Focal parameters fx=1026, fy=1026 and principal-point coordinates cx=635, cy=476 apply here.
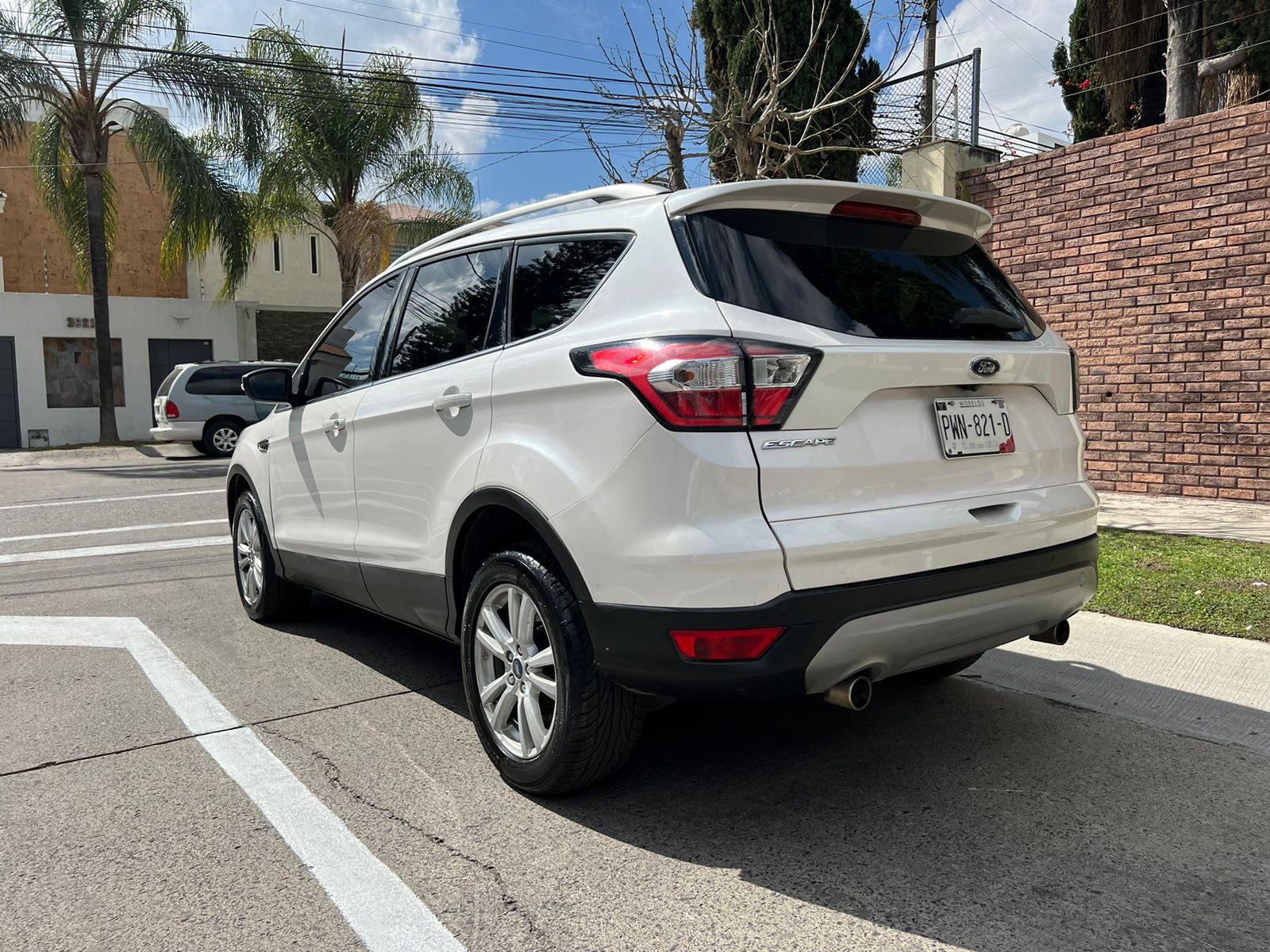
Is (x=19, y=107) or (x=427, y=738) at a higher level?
(x=19, y=107)

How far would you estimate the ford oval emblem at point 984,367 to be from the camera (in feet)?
10.3

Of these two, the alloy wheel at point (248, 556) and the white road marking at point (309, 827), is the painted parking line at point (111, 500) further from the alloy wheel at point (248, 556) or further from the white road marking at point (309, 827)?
the white road marking at point (309, 827)

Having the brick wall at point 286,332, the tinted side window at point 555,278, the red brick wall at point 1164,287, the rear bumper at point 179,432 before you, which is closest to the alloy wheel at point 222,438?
the rear bumper at point 179,432

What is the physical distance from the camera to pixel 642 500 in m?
2.79

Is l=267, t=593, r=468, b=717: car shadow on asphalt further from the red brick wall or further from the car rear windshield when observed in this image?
the red brick wall

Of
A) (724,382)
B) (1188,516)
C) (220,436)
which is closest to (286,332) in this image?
(220,436)

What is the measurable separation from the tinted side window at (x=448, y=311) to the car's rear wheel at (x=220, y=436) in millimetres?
15501

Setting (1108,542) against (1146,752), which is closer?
(1146,752)

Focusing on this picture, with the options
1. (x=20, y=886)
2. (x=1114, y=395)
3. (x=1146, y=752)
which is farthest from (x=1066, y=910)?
(x=1114, y=395)

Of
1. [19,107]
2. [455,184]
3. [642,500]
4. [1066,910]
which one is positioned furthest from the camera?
[455,184]

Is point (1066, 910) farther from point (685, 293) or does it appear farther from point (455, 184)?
point (455, 184)

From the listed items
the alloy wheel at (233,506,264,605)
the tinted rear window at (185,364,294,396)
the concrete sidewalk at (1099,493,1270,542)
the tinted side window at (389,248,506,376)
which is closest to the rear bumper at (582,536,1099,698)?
the tinted side window at (389,248,506,376)

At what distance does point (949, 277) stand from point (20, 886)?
10.8 feet

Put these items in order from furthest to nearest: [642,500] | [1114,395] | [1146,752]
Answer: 1. [1114,395]
2. [1146,752]
3. [642,500]
